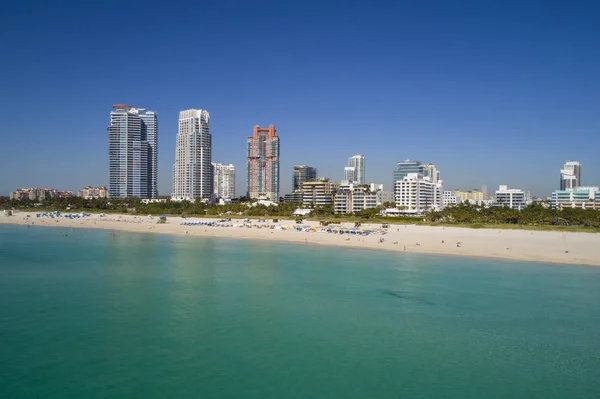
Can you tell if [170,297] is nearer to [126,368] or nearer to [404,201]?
[126,368]

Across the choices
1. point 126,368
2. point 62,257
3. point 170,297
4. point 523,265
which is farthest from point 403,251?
point 126,368

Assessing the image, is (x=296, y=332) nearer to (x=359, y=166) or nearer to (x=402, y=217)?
(x=402, y=217)

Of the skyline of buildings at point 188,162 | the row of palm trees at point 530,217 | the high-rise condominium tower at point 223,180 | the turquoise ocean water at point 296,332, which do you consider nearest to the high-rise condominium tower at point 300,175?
the skyline of buildings at point 188,162

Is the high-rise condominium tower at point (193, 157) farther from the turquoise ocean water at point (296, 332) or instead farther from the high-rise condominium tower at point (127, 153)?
the turquoise ocean water at point (296, 332)

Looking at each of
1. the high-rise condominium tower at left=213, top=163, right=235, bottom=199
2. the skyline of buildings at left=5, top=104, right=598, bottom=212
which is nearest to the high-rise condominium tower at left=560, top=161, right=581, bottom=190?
the skyline of buildings at left=5, top=104, right=598, bottom=212

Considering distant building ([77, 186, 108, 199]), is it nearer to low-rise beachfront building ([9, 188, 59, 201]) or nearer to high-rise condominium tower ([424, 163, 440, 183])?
low-rise beachfront building ([9, 188, 59, 201])

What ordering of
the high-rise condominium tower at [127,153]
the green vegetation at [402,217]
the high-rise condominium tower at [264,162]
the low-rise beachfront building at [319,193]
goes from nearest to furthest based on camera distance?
the green vegetation at [402,217] → the low-rise beachfront building at [319,193] → the high-rise condominium tower at [127,153] → the high-rise condominium tower at [264,162]
